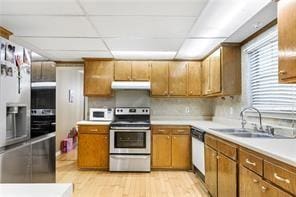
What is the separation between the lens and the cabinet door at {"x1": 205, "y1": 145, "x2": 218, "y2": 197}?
346cm

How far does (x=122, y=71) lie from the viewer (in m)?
5.76

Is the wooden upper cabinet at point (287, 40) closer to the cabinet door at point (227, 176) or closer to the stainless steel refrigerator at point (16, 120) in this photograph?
the cabinet door at point (227, 176)

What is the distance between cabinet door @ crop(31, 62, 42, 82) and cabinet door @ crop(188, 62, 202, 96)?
3.12m

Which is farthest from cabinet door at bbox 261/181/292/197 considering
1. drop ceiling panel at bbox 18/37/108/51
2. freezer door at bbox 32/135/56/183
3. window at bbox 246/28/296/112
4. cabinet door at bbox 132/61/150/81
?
cabinet door at bbox 132/61/150/81

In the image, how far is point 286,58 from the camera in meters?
2.31

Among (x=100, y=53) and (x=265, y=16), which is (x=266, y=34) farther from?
(x=100, y=53)

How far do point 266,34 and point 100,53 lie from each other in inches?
111

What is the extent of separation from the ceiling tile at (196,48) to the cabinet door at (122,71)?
39.3 inches

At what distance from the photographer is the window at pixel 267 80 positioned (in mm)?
3188

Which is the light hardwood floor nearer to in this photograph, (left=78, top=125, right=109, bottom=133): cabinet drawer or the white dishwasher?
the white dishwasher

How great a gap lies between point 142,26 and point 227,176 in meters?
1.93

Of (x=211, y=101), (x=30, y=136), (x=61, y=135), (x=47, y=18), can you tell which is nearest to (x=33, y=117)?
(x=30, y=136)

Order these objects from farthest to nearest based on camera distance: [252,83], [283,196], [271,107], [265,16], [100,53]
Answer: [100,53]
[252,83]
[271,107]
[265,16]
[283,196]

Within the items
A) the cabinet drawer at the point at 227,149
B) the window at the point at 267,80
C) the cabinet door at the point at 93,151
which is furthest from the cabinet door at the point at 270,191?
the cabinet door at the point at 93,151
